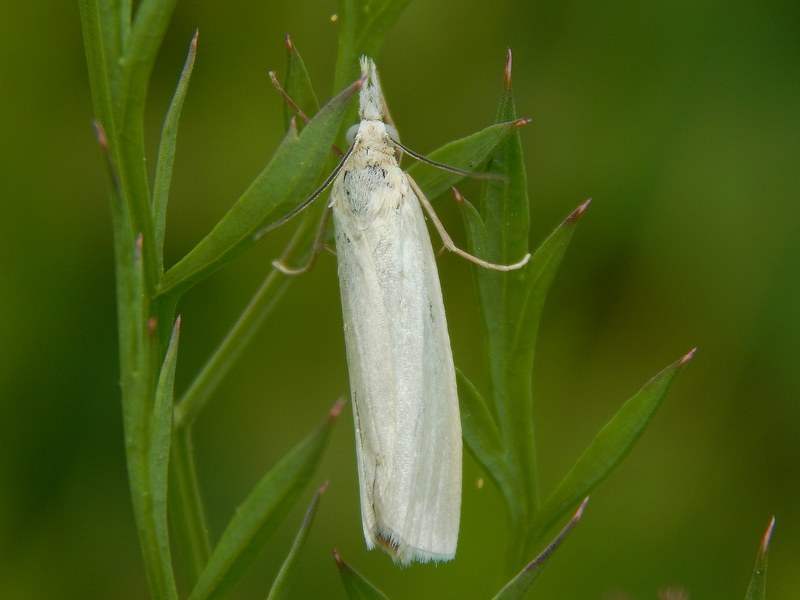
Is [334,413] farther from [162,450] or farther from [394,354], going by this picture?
[394,354]

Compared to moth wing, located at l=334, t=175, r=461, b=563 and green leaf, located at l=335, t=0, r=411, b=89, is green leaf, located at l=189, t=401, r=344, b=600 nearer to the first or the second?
moth wing, located at l=334, t=175, r=461, b=563

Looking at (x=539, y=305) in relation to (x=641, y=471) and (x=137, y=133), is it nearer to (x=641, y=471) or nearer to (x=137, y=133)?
(x=137, y=133)

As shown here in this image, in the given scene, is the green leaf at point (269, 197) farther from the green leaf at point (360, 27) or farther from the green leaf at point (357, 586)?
the green leaf at point (357, 586)

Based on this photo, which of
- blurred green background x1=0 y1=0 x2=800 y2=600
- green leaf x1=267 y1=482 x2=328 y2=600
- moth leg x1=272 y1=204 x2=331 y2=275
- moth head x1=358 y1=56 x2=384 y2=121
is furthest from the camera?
blurred green background x1=0 y1=0 x2=800 y2=600

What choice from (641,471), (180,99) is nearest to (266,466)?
(641,471)

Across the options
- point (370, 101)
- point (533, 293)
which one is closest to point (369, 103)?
point (370, 101)

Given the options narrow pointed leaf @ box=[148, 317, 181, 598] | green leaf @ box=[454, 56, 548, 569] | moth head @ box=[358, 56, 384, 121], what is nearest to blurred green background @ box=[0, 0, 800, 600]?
moth head @ box=[358, 56, 384, 121]
